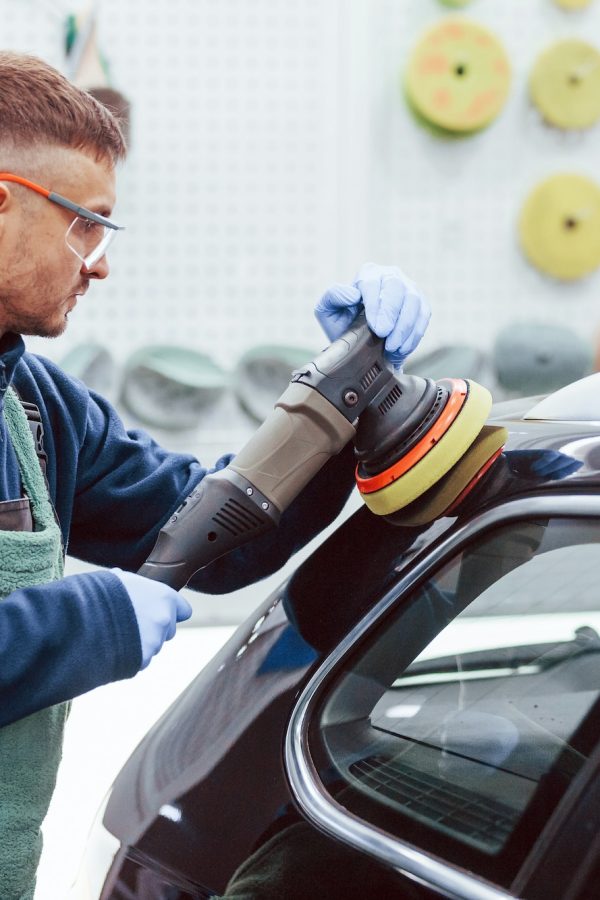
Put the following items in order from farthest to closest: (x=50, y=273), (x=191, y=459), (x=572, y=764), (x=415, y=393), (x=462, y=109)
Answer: (x=462, y=109)
(x=191, y=459)
(x=50, y=273)
(x=415, y=393)
(x=572, y=764)

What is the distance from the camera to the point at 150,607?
1.02 m

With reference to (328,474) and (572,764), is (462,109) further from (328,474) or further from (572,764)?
(572,764)

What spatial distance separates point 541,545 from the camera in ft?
2.98

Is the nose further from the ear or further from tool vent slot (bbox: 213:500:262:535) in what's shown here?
tool vent slot (bbox: 213:500:262:535)

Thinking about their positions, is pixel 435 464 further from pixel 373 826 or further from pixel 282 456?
pixel 373 826

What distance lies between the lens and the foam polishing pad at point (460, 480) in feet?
3.27

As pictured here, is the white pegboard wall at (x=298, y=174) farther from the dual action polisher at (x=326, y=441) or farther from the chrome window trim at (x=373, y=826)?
the chrome window trim at (x=373, y=826)

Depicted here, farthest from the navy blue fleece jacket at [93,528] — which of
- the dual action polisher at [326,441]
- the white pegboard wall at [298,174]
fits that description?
the white pegboard wall at [298,174]

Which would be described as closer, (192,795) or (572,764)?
(572,764)

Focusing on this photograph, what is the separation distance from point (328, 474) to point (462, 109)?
8.51 feet

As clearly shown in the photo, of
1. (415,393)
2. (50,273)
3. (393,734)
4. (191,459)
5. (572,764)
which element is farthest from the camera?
(191,459)

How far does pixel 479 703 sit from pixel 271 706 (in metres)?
0.20

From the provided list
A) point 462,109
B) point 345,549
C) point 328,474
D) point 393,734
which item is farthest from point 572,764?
point 462,109

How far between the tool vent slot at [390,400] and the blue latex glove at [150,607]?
11.4 inches
